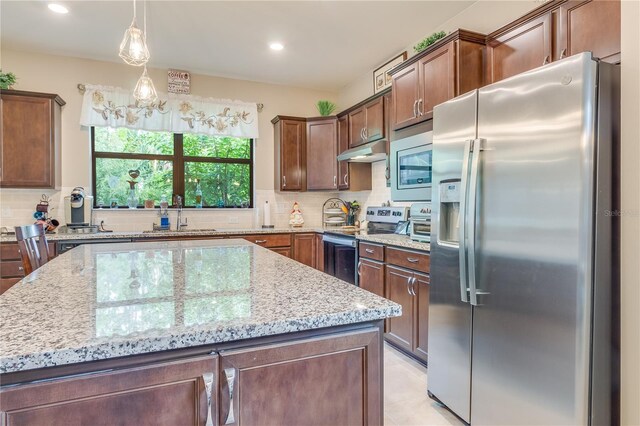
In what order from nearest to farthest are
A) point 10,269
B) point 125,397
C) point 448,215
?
point 125,397 → point 448,215 → point 10,269

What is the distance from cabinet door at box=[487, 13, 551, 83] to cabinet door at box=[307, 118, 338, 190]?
2252 mm

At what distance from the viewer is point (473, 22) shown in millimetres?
2982

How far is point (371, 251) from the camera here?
123 inches

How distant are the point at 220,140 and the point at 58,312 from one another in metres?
4.04

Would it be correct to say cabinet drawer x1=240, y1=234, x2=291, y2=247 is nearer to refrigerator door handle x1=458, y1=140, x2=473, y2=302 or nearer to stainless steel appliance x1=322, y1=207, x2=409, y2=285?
stainless steel appliance x1=322, y1=207, x2=409, y2=285

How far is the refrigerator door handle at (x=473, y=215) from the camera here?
5.84ft

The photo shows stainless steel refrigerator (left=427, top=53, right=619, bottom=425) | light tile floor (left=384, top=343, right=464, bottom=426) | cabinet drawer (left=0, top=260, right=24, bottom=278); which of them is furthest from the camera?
cabinet drawer (left=0, top=260, right=24, bottom=278)

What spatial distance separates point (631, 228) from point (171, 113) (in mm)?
4419

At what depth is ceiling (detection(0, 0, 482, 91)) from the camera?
2980mm

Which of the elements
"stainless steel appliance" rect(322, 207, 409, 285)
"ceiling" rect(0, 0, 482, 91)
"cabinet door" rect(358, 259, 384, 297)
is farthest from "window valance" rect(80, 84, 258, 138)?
"cabinet door" rect(358, 259, 384, 297)

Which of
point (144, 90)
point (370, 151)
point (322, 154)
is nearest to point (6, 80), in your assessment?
point (144, 90)

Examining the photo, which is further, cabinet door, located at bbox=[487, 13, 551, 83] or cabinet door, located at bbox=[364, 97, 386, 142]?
cabinet door, located at bbox=[364, 97, 386, 142]

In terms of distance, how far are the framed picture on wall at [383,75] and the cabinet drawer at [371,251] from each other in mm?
1902

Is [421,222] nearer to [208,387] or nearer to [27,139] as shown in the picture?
[208,387]
